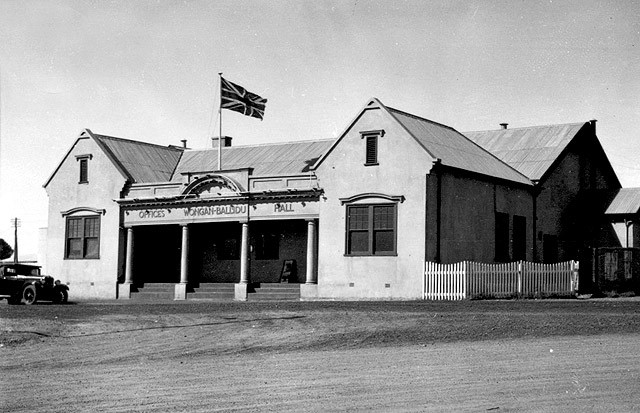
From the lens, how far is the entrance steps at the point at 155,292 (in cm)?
3878

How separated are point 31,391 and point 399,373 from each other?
507 centimetres

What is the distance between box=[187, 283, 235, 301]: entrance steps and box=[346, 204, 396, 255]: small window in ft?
20.1

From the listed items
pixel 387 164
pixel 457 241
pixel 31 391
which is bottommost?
pixel 31 391

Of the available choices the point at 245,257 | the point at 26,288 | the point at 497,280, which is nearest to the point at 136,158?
the point at 245,257

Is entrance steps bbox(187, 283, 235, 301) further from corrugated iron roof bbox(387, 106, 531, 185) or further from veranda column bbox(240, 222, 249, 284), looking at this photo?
corrugated iron roof bbox(387, 106, 531, 185)

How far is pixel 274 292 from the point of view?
118ft

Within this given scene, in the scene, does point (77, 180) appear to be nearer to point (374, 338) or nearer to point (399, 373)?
point (374, 338)

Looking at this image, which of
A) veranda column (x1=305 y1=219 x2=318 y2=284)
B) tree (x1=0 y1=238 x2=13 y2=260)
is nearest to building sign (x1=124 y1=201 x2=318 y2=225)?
veranda column (x1=305 y1=219 x2=318 y2=284)

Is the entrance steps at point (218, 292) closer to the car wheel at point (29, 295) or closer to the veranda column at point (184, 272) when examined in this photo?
the veranda column at point (184, 272)

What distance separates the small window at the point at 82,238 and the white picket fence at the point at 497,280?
16447 millimetres

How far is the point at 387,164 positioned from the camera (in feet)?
108

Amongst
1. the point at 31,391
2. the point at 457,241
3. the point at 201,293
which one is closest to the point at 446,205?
the point at 457,241

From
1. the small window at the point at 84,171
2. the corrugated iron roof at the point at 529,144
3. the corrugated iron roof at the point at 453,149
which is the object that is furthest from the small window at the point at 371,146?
the small window at the point at 84,171

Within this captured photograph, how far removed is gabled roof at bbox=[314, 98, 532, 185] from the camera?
109 ft
